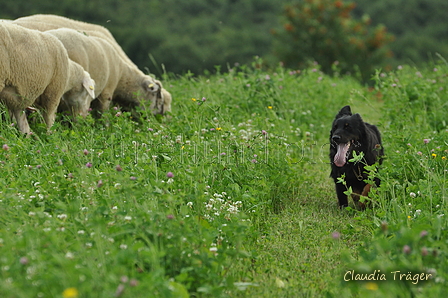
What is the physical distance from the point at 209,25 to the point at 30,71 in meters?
29.7

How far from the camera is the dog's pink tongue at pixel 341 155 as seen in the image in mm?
5238

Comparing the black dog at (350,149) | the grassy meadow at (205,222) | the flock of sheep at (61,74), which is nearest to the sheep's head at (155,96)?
the flock of sheep at (61,74)

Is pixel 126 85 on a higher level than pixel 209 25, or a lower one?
higher

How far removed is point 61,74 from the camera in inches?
252

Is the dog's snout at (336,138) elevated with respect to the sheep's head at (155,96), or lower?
elevated

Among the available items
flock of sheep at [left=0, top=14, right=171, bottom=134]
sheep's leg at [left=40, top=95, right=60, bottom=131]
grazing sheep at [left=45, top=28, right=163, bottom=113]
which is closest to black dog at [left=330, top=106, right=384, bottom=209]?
flock of sheep at [left=0, top=14, right=171, bottom=134]

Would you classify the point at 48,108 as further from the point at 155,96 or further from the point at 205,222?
the point at 205,222

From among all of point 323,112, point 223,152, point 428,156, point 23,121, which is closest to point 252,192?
point 223,152

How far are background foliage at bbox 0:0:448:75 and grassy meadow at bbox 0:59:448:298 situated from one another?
23141 millimetres

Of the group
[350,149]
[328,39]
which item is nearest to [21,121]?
[350,149]

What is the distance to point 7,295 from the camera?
260 centimetres

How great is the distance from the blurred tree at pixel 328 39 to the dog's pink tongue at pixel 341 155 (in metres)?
14.2

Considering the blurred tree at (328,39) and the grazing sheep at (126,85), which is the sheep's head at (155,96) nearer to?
the grazing sheep at (126,85)

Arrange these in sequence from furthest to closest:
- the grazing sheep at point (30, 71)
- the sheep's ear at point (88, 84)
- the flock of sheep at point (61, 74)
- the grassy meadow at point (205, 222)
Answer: the sheep's ear at point (88, 84) < the flock of sheep at point (61, 74) < the grazing sheep at point (30, 71) < the grassy meadow at point (205, 222)
